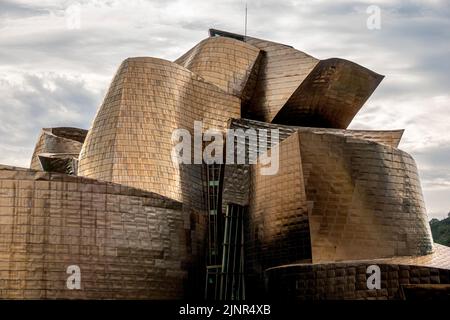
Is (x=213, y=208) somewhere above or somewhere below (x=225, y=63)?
below

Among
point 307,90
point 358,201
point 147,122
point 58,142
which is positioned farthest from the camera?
point 58,142

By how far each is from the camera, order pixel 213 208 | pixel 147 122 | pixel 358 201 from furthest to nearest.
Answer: pixel 213 208 → pixel 147 122 → pixel 358 201

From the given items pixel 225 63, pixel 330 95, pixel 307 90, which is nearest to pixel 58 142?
pixel 225 63

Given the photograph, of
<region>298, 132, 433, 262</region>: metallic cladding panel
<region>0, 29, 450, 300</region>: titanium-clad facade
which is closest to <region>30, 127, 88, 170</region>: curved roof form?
<region>0, 29, 450, 300</region>: titanium-clad facade

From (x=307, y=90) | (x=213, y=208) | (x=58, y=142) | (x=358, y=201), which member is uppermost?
(x=307, y=90)

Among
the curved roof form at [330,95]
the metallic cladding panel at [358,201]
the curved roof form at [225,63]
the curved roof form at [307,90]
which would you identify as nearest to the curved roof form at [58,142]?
the curved roof form at [225,63]

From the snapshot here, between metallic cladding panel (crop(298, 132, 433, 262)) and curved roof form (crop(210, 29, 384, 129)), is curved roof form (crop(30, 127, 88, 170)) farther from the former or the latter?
metallic cladding panel (crop(298, 132, 433, 262))

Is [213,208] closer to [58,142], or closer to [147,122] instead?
[147,122]

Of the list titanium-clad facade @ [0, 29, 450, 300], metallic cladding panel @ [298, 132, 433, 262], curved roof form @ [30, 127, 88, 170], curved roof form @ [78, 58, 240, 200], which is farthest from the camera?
curved roof form @ [30, 127, 88, 170]

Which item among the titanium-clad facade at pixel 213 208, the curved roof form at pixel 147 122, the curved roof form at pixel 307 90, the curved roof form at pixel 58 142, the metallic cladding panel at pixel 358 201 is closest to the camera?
the titanium-clad facade at pixel 213 208

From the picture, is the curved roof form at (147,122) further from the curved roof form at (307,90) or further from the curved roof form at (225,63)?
the curved roof form at (307,90)

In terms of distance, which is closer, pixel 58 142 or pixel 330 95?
pixel 330 95
